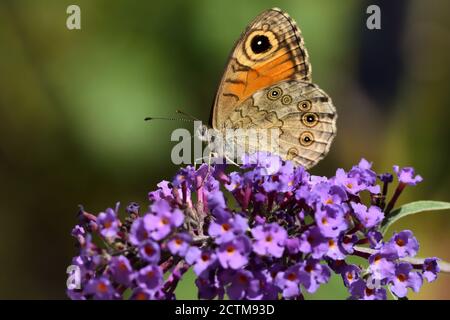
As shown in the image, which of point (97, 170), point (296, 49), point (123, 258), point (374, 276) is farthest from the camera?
point (97, 170)

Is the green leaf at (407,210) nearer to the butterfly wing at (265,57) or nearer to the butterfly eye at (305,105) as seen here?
the butterfly eye at (305,105)

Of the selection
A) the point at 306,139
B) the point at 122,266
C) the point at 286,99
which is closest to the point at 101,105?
the point at 286,99

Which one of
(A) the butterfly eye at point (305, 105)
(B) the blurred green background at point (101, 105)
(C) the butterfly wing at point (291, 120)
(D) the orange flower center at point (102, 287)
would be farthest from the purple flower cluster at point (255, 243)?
(B) the blurred green background at point (101, 105)

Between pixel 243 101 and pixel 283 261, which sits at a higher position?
pixel 243 101

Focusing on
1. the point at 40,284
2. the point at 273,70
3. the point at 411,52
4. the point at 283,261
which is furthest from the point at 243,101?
the point at 411,52

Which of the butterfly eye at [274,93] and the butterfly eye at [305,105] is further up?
the butterfly eye at [274,93]

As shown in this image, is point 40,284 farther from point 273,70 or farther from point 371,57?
point 371,57

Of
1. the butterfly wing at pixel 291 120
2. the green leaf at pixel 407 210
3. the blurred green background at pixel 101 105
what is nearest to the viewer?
the green leaf at pixel 407 210

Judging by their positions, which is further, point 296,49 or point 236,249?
point 296,49
